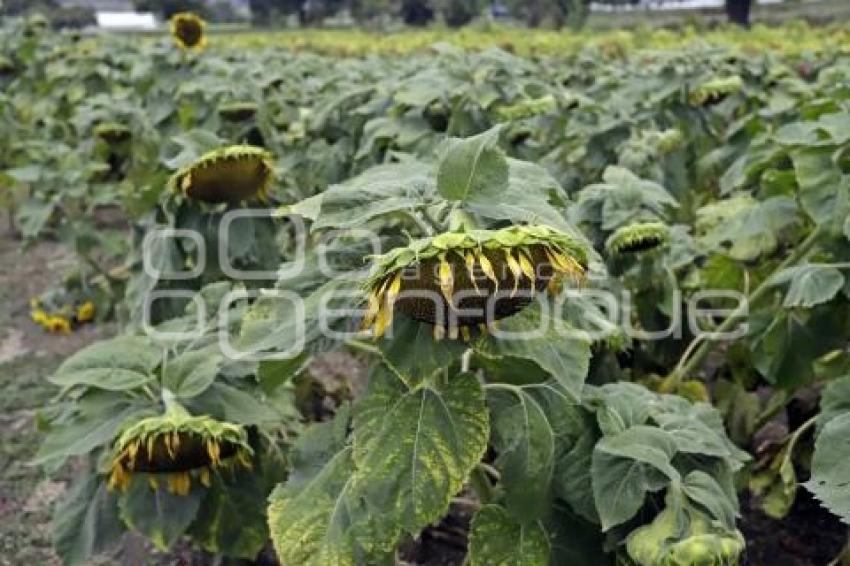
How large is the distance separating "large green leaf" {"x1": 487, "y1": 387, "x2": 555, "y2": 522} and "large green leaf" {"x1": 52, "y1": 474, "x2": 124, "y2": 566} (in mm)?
794

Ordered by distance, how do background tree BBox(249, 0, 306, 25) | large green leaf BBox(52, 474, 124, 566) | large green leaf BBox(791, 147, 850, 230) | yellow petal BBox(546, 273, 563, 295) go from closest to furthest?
yellow petal BBox(546, 273, 563, 295), large green leaf BBox(52, 474, 124, 566), large green leaf BBox(791, 147, 850, 230), background tree BBox(249, 0, 306, 25)

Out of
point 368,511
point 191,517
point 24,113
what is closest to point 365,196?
point 368,511

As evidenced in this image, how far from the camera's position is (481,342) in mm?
1222

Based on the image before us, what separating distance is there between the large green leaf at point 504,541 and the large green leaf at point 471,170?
0.47m

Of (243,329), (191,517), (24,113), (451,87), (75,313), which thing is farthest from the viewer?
(24,113)

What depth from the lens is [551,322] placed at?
50.6 inches

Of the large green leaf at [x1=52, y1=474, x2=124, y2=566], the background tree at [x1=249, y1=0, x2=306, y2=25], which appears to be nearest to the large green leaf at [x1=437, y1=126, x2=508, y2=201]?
the large green leaf at [x1=52, y1=474, x2=124, y2=566]

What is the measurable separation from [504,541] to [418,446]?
0.93ft

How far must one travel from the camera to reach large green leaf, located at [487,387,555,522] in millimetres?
1384

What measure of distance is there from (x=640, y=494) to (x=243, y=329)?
1.80 ft

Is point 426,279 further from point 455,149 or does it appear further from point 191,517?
point 191,517

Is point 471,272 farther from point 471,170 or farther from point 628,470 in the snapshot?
point 628,470

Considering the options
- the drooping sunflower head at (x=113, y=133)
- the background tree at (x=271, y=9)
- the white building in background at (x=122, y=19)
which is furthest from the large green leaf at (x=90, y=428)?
the white building in background at (x=122, y=19)
